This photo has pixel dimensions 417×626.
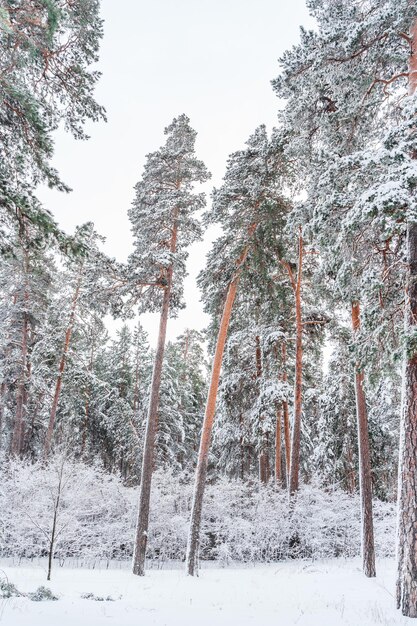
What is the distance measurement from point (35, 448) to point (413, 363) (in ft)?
88.9

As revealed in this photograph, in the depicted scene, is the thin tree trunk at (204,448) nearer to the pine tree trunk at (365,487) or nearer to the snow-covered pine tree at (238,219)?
the snow-covered pine tree at (238,219)

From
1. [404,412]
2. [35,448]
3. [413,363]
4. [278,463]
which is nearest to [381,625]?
[404,412]

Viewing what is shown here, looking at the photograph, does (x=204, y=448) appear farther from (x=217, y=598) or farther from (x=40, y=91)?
(x=40, y=91)

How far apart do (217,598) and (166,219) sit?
1081cm

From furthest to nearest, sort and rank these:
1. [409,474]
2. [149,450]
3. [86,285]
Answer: [86,285]
[149,450]
[409,474]

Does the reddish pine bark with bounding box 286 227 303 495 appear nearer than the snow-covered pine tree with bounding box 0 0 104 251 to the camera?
No

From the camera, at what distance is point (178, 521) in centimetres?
1424

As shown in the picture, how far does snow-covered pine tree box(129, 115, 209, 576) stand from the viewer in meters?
13.1

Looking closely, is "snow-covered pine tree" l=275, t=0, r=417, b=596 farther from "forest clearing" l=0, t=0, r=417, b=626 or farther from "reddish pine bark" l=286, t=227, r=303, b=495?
"reddish pine bark" l=286, t=227, r=303, b=495

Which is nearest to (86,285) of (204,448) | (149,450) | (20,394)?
(149,450)

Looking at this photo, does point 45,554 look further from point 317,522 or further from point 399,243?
point 399,243

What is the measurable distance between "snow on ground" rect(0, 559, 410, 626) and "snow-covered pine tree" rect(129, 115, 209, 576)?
17.1ft

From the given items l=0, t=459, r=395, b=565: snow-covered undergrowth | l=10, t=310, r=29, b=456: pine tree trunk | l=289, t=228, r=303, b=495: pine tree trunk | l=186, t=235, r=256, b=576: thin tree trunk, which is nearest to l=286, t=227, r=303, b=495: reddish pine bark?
l=289, t=228, r=303, b=495: pine tree trunk

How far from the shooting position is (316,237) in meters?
7.94
